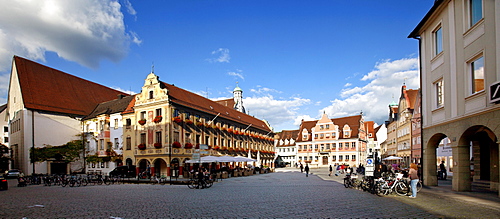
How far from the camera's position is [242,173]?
136 ft

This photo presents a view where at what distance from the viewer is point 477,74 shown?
14.6 metres

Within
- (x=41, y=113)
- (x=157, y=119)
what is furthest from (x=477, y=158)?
(x=41, y=113)

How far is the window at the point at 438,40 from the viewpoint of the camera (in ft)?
59.3

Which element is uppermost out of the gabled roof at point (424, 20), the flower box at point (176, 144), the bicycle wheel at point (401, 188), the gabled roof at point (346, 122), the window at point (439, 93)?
the gabled roof at point (424, 20)

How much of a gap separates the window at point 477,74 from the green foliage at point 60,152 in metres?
51.6

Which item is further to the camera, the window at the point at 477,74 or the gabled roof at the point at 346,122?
the gabled roof at the point at 346,122

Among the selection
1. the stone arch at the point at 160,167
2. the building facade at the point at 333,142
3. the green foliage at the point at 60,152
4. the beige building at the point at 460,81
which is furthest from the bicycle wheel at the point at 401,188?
the building facade at the point at 333,142

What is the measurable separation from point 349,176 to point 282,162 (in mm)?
74222

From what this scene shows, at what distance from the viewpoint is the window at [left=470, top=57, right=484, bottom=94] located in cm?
1429

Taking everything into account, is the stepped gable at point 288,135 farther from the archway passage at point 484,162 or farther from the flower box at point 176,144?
the archway passage at point 484,162

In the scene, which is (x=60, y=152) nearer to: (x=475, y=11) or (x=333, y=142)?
(x=475, y=11)

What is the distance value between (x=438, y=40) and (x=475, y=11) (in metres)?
3.83

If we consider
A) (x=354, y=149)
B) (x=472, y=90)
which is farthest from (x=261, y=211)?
(x=354, y=149)

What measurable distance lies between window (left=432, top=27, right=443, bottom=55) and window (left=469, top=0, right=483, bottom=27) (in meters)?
2.90
